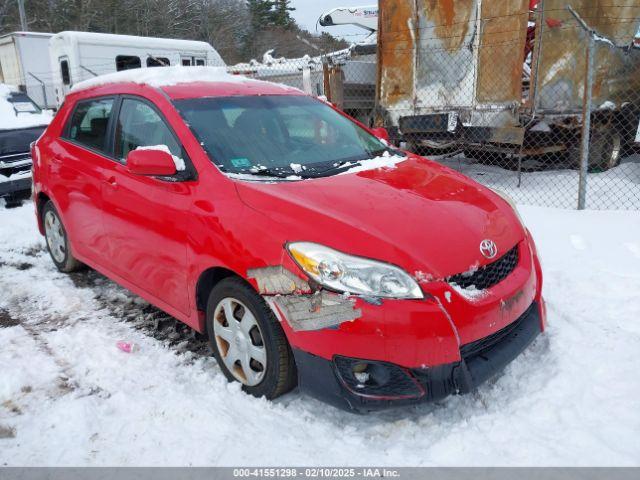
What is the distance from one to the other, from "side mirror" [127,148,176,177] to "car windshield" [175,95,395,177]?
0.24 metres

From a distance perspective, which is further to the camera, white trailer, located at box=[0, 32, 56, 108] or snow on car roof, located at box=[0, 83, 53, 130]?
white trailer, located at box=[0, 32, 56, 108]

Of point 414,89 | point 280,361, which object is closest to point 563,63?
point 414,89

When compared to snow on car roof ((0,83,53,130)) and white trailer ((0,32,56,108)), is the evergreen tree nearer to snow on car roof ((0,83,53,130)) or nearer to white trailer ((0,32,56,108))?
white trailer ((0,32,56,108))

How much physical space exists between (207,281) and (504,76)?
18.5 feet

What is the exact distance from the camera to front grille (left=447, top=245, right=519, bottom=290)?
2422mm

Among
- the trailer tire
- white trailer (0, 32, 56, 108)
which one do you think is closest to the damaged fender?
the trailer tire

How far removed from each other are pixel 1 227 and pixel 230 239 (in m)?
5.08

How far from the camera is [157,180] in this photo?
124 inches

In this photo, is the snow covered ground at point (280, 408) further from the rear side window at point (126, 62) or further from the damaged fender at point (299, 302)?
the rear side window at point (126, 62)

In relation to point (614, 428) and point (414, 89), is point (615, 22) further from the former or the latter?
point (614, 428)

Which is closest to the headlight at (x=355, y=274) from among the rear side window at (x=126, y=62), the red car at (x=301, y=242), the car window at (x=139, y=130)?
the red car at (x=301, y=242)

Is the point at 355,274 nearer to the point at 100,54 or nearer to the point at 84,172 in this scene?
the point at 84,172

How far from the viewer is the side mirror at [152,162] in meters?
2.94

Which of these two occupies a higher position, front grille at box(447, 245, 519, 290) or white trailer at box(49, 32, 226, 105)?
white trailer at box(49, 32, 226, 105)
